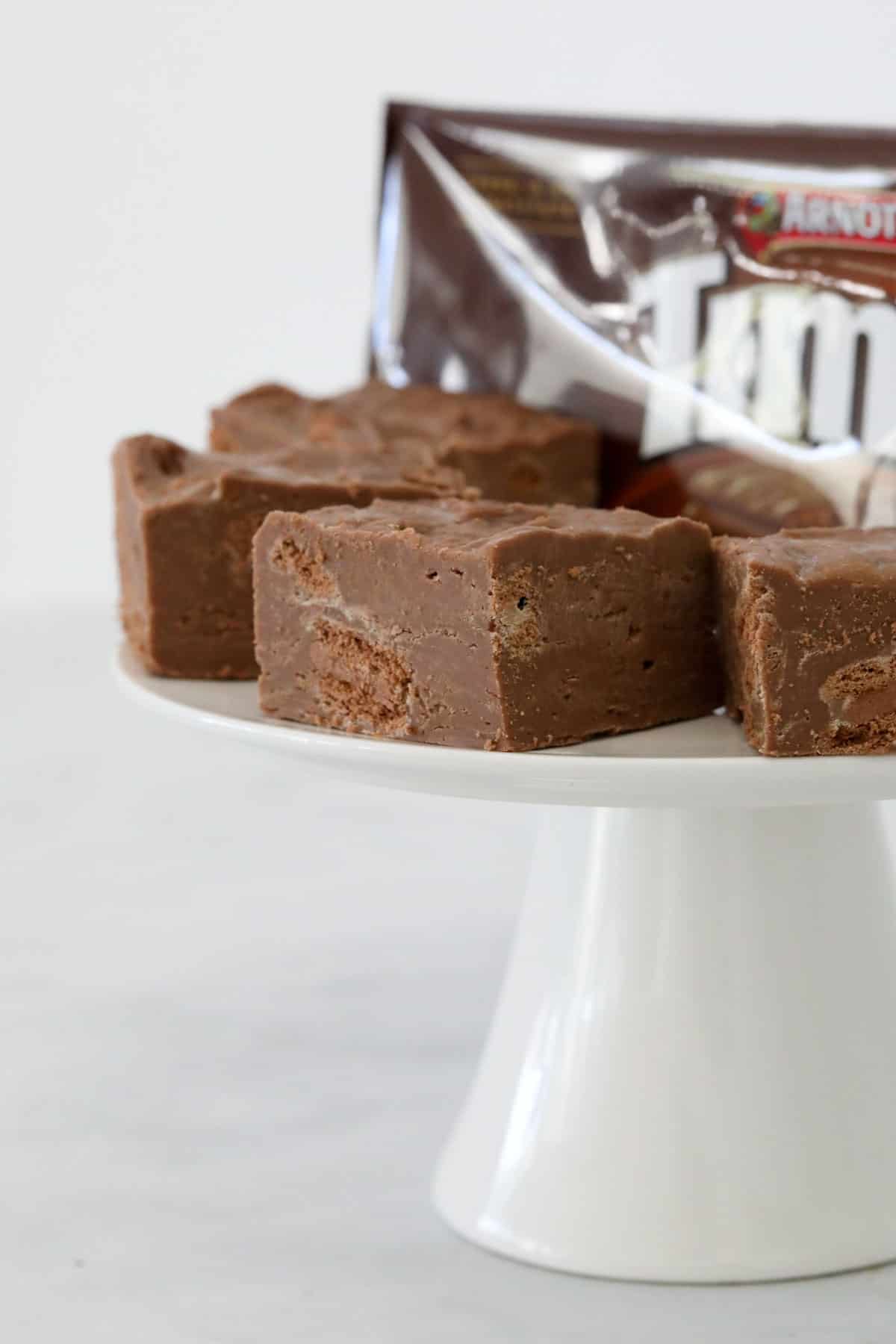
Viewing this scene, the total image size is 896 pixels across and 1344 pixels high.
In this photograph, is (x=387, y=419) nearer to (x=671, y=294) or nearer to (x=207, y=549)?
(x=671, y=294)

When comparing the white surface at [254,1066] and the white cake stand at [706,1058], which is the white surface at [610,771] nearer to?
the white cake stand at [706,1058]

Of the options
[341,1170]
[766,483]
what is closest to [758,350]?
[766,483]

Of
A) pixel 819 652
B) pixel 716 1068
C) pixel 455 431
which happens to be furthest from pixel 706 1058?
pixel 455 431

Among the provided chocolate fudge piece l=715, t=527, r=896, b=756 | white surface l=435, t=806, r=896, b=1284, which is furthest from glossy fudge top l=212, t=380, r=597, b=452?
chocolate fudge piece l=715, t=527, r=896, b=756

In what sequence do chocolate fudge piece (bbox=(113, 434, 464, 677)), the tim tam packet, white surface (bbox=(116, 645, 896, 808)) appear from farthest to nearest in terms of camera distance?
the tim tam packet < chocolate fudge piece (bbox=(113, 434, 464, 677)) < white surface (bbox=(116, 645, 896, 808))

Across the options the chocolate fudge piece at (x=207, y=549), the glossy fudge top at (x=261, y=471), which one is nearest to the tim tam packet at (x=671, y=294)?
the glossy fudge top at (x=261, y=471)

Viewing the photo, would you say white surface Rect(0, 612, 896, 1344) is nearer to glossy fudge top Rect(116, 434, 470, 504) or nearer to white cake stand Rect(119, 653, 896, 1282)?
white cake stand Rect(119, 653, 896, 1282)
